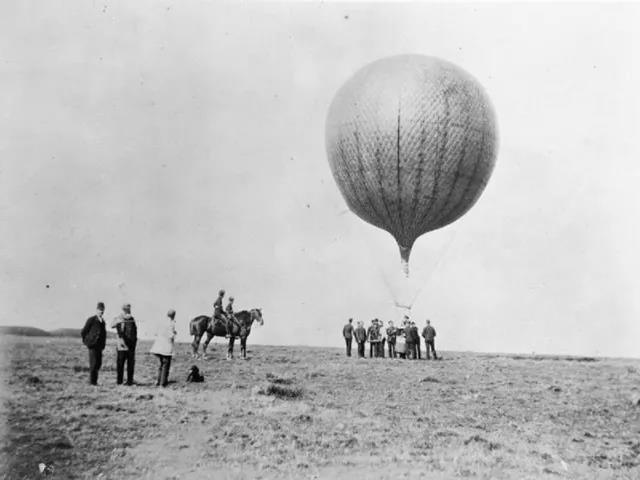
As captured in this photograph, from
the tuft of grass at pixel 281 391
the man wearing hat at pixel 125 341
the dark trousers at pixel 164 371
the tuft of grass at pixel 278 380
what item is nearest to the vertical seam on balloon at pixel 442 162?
the tuft of grass at pixel 278 380

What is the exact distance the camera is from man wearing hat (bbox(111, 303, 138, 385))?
12.1 metres

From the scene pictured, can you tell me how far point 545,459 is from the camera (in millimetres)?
8398

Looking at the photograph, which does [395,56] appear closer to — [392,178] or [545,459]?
[392,178]

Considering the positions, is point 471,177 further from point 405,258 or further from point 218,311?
point 218,311

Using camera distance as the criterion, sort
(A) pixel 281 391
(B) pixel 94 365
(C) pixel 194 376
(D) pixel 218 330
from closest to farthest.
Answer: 1. (B) pixel 94 365
2. (A) pixel 281 391
3. (C) pixel 194 376
4. (D) pixel 218 330

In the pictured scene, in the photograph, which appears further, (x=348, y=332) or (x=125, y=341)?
(x=348, y=332)

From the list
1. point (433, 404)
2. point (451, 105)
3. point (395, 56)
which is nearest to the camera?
point (433, 404)

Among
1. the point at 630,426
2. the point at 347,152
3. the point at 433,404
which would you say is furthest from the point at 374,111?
the point at 630,426

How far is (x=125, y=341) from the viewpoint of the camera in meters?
12.1

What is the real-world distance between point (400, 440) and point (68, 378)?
724 centimetres

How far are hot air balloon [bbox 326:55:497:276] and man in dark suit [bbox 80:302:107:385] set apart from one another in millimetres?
10518

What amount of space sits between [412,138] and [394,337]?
1046 cm

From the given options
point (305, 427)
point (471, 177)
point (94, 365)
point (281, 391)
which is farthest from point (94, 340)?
point (471, 177)

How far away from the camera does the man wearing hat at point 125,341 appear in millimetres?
12102
